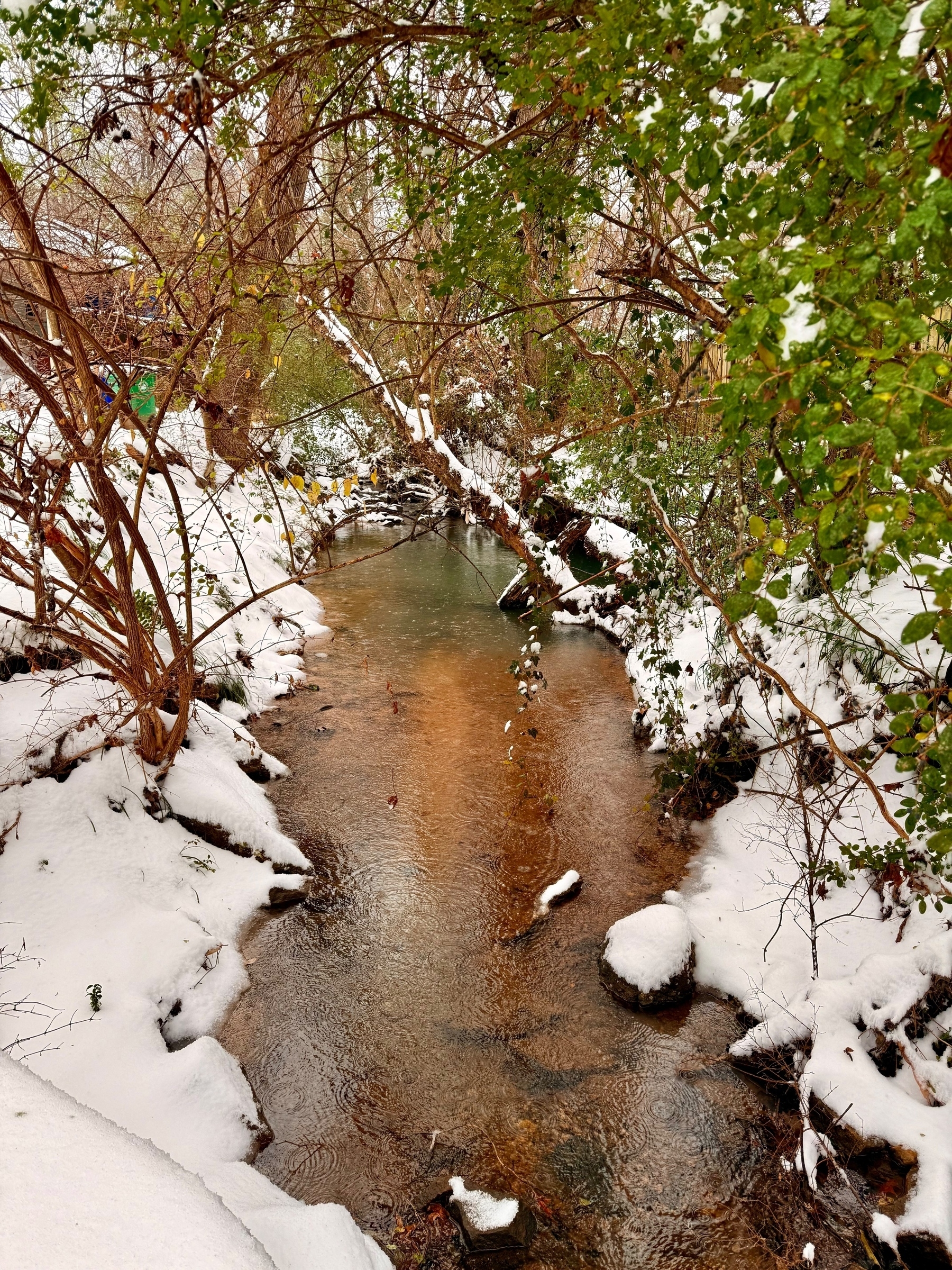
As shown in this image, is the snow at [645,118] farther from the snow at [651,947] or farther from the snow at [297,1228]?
the snow at [651,947]

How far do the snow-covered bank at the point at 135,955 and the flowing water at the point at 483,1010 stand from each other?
328 mm

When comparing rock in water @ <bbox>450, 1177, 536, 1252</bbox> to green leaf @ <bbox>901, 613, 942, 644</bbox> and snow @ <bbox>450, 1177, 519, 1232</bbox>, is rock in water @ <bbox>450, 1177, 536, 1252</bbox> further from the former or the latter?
green leaf @ <bbox>901, 613, 942, 644</bbox>

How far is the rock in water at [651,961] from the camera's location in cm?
405

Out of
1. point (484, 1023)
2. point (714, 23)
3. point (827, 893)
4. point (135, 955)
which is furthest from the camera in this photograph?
point (827, 893)

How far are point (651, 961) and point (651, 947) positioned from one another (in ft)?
0.27

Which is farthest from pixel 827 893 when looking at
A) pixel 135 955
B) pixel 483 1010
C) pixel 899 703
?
pixel 135 955

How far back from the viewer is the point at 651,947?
4.14m

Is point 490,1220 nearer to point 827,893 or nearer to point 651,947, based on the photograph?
point 651,947

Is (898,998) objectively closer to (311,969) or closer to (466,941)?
(466,941)

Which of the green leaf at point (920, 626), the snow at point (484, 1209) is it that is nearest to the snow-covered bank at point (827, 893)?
the green leaf at point (920, 626)

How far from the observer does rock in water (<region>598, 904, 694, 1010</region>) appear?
13.3 feet

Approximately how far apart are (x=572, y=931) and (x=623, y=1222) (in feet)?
5.71

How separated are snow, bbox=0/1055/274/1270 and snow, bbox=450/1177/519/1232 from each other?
4.96ft

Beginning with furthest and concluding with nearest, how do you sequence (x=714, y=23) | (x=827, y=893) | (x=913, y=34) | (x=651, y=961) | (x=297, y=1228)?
(x=827, y=893)
(x=651, y=961)
(x=297, y=1228)
(x=714, y=23)
(x=913, y=34)
